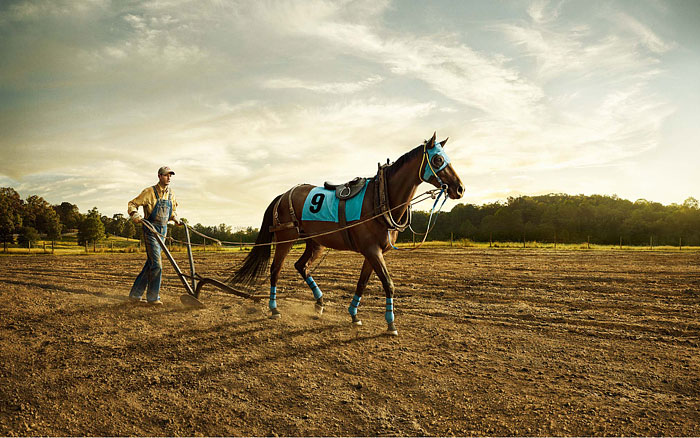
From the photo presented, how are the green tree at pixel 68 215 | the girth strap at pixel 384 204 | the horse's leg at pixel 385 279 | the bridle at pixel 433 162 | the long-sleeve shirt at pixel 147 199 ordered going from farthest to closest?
the green tree at pixel 68 215 < the long-sleeve shirt at pixel 147 199 < the girth strap at pixel 384 204 < the horse's leg at pixel 385 279 < the bridle at pixel 433 162

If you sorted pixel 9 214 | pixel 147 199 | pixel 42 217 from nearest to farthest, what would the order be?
pixel 147 199 → pixel 9 214 → pixel 42 217

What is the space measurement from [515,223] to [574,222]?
9.59 m

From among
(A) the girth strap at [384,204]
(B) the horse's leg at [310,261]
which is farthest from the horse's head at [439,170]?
(B) the horse's leg at [310,261]

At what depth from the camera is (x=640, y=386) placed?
4.33 meters

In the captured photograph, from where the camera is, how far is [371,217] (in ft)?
20.6

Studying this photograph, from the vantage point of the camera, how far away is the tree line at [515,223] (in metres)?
54.2

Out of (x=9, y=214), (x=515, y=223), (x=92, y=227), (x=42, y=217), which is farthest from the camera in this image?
(x=515, y=223)

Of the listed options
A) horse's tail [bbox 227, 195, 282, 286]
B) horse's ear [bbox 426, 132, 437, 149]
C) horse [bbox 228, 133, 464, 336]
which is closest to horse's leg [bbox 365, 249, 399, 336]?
horse [bbox 228, 133, 464, 336]

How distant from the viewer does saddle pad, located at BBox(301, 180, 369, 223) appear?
255 inches

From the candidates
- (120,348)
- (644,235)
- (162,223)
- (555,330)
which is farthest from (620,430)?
(644,235)

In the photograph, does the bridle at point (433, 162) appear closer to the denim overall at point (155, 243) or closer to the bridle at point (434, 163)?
the bridle at point (434, 163)

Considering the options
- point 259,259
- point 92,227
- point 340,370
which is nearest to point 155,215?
point 259,259

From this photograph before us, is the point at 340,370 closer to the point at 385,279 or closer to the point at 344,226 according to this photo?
the point at 385,279

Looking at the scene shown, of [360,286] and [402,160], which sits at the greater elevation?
[402,160]
